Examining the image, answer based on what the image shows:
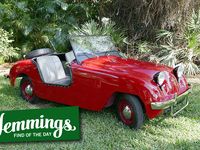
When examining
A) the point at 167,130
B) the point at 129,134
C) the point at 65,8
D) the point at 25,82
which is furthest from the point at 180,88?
the point at 65,8

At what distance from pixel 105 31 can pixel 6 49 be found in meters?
3.10

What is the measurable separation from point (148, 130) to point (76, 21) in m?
6.33

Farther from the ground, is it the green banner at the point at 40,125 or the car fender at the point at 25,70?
the car fender at the point at 25,70

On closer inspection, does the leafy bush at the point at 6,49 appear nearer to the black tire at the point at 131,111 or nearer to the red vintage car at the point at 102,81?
the red vintage car at the point at 102,81

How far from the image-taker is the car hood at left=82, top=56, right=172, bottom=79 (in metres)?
4.57

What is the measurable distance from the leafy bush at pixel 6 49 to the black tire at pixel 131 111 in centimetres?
595

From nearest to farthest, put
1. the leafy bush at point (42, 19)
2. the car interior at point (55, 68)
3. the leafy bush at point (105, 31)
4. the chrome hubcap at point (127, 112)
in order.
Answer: the chrome hubcap at point (127, 112)
the car interior at point (55, 68)
the leafy bush at point (105, 31)
the leafy bush at point (42, 19)

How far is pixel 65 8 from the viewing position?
9906mm

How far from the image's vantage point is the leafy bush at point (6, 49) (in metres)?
9.74

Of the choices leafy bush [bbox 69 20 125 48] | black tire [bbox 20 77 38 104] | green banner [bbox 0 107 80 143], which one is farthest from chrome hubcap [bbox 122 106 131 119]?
leafy bush [bbox 69 20 125 48]

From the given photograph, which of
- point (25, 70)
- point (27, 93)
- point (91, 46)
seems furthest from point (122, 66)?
point (27, 93)

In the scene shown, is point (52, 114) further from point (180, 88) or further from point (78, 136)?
point (180, 88)

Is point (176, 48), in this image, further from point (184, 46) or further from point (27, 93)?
point (27, 93)

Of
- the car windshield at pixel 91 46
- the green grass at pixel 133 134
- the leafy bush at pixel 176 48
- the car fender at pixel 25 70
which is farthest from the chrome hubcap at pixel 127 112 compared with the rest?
the leafy bush at pixel 176 48
